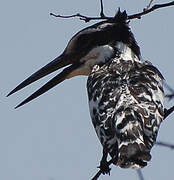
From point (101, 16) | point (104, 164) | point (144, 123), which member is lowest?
point (104, 164)

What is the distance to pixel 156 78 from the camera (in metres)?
5.72

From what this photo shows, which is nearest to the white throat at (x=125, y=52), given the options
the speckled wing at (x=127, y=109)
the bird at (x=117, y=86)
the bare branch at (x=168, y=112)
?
the bird at (x=117, y=86)

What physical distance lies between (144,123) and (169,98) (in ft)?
0.80

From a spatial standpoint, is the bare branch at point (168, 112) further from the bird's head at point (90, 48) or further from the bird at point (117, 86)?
the bird's head at point (90, 48)

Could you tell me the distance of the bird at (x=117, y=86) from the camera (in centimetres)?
486

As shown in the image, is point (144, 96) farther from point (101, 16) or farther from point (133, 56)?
point (133, 56)

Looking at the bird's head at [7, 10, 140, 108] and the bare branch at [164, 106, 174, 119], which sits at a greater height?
the bird's head at [7, 10, 140, 108]

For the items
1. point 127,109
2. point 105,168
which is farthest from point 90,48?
point 127,109

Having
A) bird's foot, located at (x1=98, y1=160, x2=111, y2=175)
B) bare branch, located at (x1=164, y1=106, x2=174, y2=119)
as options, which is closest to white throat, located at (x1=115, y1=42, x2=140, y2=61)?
bare branch, located at (x1=164, y1=106, x2=174, y2=119)

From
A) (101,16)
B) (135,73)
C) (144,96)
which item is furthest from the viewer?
(135,73)

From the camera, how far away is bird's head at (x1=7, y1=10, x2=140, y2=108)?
6.52 m

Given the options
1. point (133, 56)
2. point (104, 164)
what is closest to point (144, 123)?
point (104, 164)

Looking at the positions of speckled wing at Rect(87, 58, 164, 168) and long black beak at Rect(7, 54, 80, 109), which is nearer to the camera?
speckled wing at Rect(87, 58, 164, 168)

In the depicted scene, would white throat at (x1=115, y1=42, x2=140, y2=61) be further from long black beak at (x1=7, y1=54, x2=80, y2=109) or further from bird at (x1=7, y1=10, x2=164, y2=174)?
long black beak at (x1=7, y1=54, x2=80, y2=109)
